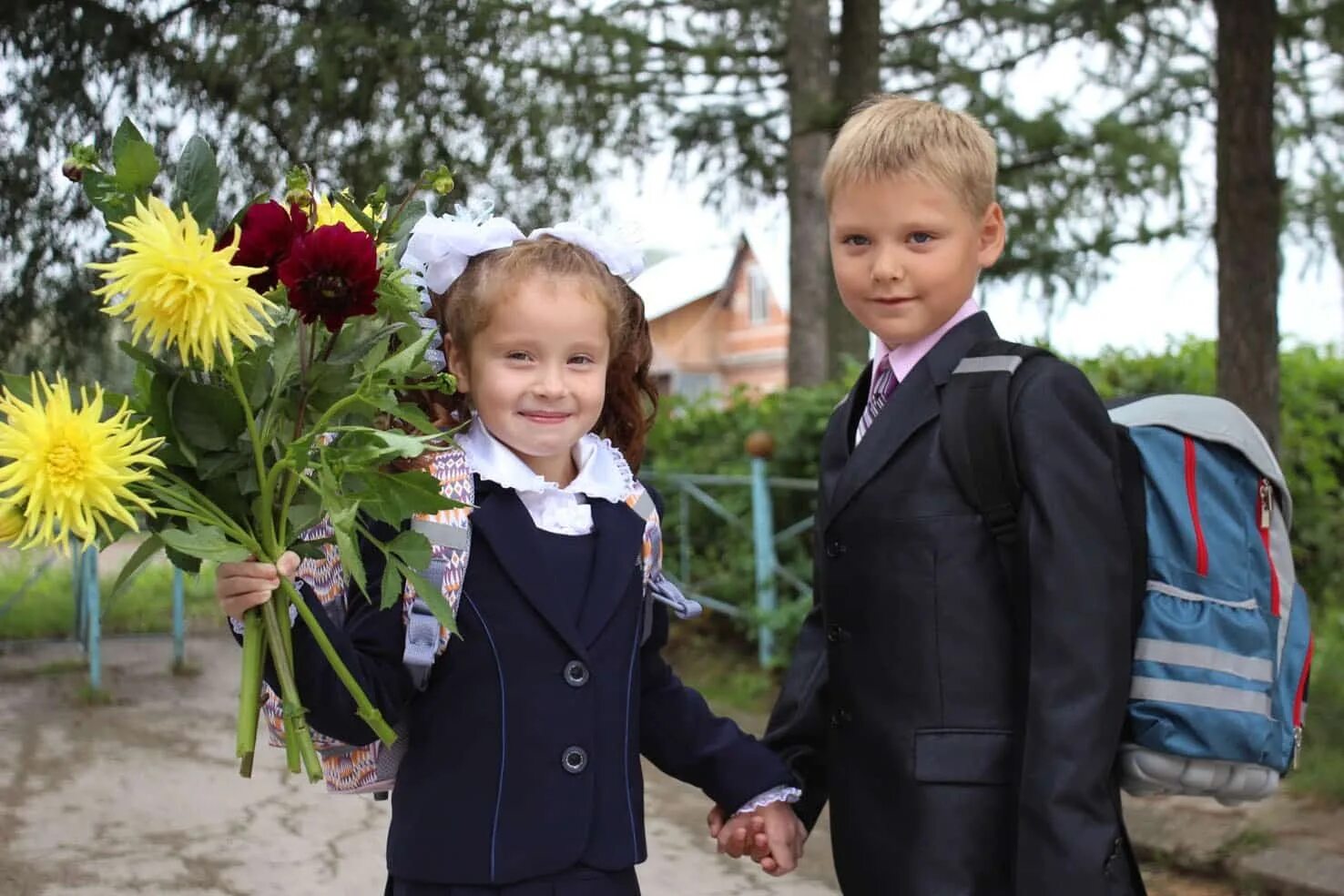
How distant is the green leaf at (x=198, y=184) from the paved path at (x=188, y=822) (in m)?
2.82

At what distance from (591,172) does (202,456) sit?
7.03 meters

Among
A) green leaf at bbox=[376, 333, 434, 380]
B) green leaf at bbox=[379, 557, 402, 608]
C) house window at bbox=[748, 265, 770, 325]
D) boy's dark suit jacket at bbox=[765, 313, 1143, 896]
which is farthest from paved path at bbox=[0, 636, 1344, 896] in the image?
house window at bbox=[748, 265, 770, 325]

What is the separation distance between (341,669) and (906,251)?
3.07ft

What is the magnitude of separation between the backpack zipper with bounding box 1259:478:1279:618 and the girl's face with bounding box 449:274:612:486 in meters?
0.88

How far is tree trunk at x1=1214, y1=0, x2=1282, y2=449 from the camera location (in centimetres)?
478

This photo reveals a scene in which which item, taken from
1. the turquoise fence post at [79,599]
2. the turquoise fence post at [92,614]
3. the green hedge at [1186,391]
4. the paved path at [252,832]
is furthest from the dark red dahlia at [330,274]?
the turquoise fence post at [79,599]

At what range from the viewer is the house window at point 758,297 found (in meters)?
33.2

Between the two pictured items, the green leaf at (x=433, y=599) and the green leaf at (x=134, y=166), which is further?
the green leaf at (x=433, y=599)

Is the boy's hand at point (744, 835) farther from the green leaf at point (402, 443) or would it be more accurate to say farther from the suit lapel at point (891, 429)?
the green leaf at point (402, 443)

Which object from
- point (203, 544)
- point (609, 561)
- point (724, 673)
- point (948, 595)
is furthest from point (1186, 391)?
point (203, 544)

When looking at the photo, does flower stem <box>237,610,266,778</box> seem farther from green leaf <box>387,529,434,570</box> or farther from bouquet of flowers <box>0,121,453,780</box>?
green leaf <box>387,529,434,570</box>

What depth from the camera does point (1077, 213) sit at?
29.9 ft

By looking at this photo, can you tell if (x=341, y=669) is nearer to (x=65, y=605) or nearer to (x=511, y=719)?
(x=511, y=719)

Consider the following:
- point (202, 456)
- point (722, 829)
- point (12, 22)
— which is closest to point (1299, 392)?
point (722, 829)
